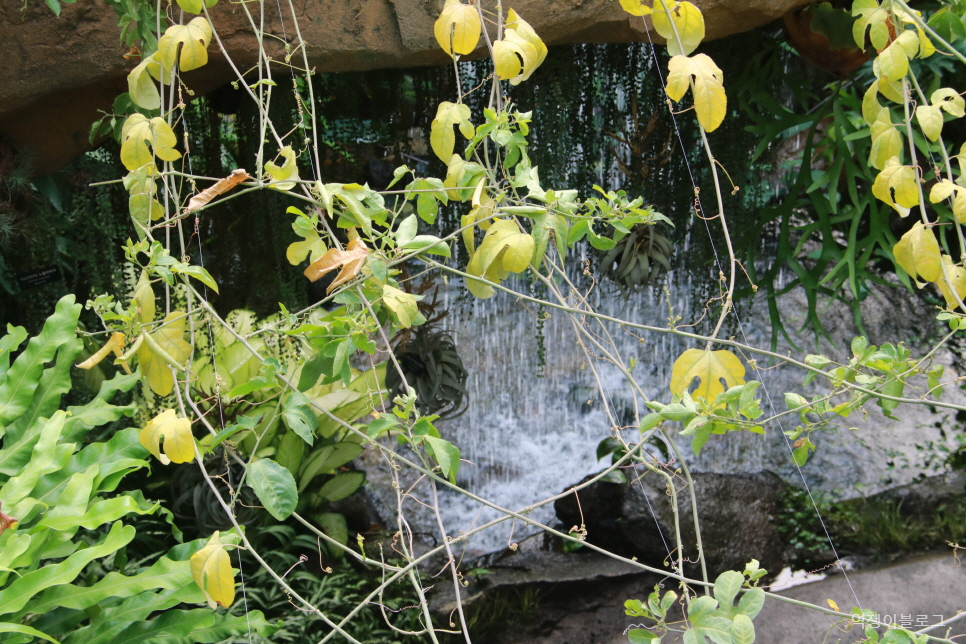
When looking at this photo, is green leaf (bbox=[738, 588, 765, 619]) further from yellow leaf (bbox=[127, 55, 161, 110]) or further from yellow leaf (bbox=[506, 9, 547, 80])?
yellow leaf (bbox=[127, 55, 161, 110])

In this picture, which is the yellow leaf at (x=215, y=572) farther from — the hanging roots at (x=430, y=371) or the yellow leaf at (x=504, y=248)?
the hanging roots at (x=430, y=371)

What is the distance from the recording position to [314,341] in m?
0.90

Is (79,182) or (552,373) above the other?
(79,182)

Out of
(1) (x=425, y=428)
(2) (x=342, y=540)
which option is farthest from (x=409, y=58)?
(2) (x=342, y=540)

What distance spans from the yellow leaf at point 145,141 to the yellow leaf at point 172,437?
0.39 m

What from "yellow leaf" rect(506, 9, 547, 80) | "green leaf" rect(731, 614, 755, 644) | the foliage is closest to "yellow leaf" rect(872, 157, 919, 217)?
"yellow leaf" rect(506, 9, 547, 80)

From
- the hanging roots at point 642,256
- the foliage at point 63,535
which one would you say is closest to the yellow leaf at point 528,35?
the foliage at point 63,535

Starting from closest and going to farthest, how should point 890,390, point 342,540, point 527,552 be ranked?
point 890,390 < point 342,540 < point 527,552

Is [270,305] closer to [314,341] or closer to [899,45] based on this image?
[314,341]

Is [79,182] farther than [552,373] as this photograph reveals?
No

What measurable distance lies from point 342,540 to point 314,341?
190 centimetres

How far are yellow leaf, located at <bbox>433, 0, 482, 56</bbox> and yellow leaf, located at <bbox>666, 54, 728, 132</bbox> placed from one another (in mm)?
266

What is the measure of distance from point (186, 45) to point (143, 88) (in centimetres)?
13

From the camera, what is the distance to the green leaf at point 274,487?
814 mm
